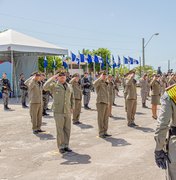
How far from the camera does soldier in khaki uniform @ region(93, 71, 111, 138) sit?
9383mm

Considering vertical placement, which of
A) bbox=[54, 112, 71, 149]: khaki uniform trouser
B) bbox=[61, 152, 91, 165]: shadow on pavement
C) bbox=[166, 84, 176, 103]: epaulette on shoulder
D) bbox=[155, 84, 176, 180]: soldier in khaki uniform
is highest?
bbox=[166, 84, 176, 103]: epaulette on shoulder

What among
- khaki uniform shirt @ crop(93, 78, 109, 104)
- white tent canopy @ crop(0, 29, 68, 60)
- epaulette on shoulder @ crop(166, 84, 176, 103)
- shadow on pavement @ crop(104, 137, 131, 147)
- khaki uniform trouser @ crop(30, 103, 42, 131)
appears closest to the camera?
epaulette on shoulder @ crop(166, 84, 176, 103)

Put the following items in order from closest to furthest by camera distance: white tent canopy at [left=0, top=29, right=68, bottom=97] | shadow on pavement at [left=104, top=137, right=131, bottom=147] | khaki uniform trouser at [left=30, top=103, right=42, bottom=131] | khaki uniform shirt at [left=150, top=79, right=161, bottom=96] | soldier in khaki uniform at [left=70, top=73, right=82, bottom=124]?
1. shadow on pavement at [left=104, top=137, right=131, bottom=147]
2. khaki uniform trouser at [left=30, top=103, right=42, bottom=131]
3. soldier in khaki uniform at [left=70, top=73, right=82, bottom=124]
4. khaki uniform shirt at [left=150, top=79, right=161, bottom=96]
5. white tent canopy at [left=0, top=29, right=68, bottom=97]

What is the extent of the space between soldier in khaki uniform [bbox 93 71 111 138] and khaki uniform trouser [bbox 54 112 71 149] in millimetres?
1831

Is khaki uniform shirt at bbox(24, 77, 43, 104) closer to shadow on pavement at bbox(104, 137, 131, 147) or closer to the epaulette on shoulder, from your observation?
shadow on pavement at bbox(104, 137, 131, 147)

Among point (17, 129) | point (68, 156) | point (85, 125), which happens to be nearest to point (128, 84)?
point (85, 125)

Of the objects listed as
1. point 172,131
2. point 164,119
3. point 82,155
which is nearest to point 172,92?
point 164,119

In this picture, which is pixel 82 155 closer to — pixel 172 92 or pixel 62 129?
pixel 62 129

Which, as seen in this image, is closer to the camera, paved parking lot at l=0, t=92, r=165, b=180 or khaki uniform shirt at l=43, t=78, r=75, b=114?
paved parking lot at l=0, t=92, r=165, b=180

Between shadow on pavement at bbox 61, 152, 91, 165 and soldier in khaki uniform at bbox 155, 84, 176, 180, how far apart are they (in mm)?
3346

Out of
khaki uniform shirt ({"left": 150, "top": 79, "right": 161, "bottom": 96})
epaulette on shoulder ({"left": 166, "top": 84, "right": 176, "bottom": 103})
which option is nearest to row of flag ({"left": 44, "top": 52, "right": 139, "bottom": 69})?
khaki uniform shirt ({"left": 150, "top": 79, "right": 161, "bottom": 96})

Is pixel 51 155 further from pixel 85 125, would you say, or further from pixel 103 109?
pixel 85 125

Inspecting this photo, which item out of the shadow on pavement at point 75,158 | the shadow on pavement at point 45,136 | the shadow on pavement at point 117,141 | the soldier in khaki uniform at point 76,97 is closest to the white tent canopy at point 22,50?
the soldier in khaki uniform at point 76,97

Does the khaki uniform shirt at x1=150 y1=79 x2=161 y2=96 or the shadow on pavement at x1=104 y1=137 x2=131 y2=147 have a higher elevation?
the khaki uniform shirt at x1=150 y1=79 x2=161 y2=96
